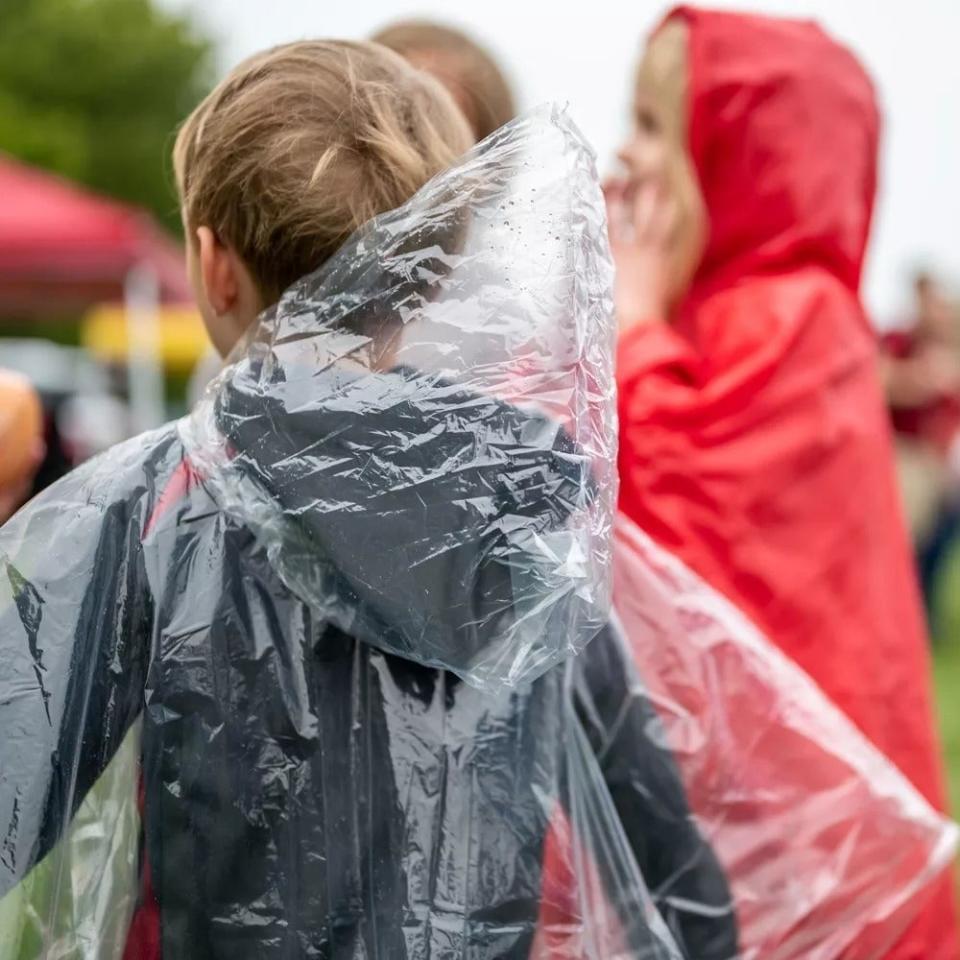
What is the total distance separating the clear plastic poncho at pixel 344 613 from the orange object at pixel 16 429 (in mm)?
277

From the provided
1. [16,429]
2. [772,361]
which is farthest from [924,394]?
[16,429]

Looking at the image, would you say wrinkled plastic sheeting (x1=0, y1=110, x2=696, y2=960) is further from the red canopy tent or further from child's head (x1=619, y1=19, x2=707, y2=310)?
the red canopy tent

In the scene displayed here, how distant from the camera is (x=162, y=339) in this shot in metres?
14.6

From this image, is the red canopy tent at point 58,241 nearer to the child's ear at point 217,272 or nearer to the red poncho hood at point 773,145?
the red poncho hood at point 773,145

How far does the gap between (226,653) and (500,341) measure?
31 cm

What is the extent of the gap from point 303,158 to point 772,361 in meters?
0.67

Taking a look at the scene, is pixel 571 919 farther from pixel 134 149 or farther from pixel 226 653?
pixel 134 149

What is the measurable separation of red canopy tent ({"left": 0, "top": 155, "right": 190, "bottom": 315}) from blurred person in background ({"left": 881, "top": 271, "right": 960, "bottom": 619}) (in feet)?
12.2

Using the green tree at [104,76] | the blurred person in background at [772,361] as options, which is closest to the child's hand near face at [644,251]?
the blurred person in background at [772,361]

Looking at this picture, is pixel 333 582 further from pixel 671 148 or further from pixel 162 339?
pixel 162 339

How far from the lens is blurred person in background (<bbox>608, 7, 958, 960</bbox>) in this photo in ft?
4.72

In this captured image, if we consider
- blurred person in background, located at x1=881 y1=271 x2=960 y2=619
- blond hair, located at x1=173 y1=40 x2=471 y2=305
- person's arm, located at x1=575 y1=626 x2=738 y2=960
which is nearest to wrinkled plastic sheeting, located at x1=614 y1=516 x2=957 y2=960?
person's arm, located at x1=575 y1=626 x2=738 y2=960

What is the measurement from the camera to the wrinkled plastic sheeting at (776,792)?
3.77 feet

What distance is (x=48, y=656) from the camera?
0.95 meters
